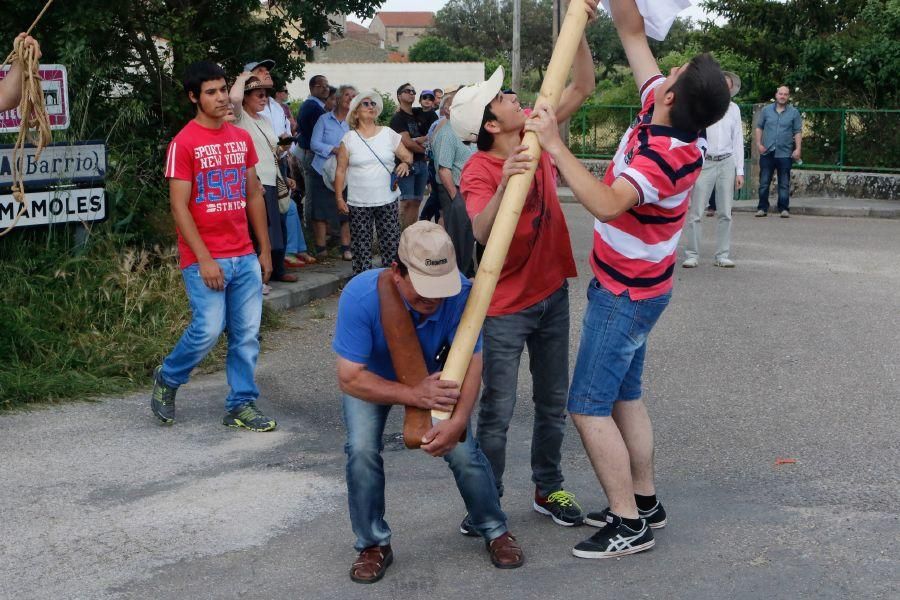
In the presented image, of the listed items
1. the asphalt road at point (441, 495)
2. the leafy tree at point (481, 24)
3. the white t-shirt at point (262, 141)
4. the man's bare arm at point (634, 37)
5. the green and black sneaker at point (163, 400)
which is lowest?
the asphalt road at point (441, 495)

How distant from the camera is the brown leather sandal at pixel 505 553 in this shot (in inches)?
173

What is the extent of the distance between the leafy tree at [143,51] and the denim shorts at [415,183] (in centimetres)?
188

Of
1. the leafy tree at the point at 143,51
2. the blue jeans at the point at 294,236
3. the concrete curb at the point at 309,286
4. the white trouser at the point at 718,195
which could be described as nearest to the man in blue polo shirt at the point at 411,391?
the concrete curb at the point at 309,286

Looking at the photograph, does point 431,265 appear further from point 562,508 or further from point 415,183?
point 415,183

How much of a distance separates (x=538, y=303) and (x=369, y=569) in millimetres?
1229

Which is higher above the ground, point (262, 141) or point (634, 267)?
point (262, 141)

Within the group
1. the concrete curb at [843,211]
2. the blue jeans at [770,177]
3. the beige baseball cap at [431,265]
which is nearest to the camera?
the beige baseball cap at [431,265]

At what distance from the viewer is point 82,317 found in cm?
772

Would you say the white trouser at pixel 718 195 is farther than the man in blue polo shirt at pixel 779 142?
No

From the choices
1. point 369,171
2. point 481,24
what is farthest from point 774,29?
point 481,24

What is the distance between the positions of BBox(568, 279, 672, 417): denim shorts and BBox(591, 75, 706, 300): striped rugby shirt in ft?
0.17

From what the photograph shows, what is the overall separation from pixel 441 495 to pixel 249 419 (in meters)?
1.53

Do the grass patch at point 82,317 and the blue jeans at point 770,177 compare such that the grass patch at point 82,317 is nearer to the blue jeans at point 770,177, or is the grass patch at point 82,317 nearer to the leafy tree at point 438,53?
the blue jeans at point 770,177

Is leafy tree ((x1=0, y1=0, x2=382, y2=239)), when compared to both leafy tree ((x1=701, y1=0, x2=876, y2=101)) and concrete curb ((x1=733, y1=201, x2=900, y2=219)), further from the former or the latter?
leafy tree ((x1=701, y1=0, x2=876, y2=101))
